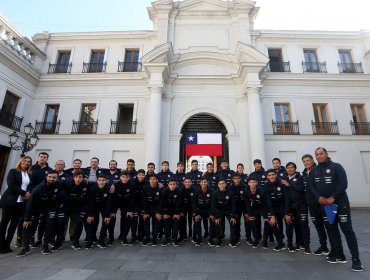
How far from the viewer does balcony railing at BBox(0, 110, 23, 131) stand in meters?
12.4

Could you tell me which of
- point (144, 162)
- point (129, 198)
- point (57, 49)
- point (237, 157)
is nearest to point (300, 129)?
point (237, 157)

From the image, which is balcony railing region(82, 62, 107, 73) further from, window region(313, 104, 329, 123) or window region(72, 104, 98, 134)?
window region(313, 104, 329, 123)

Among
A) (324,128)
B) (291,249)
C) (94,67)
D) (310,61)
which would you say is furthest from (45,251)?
(310,61)

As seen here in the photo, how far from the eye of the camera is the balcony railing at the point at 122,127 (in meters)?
13.9

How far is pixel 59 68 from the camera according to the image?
1576 centimetres

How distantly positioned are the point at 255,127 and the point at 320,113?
5.28 m

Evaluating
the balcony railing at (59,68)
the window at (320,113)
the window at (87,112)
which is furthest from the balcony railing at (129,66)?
the window at (320,113)

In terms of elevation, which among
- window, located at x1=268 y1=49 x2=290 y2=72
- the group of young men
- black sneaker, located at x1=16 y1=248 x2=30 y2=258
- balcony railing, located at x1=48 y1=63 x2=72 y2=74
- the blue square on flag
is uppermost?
window, located at x1=268 y1=49 x2=290 y2=72

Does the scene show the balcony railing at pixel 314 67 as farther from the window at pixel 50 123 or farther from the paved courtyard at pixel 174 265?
the window at pixel 50 123

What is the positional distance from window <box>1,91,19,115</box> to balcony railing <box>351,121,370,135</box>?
21414 mm

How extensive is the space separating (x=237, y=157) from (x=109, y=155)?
7.89 m

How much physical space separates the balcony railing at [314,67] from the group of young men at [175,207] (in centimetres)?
1226

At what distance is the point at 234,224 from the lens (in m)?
5.43

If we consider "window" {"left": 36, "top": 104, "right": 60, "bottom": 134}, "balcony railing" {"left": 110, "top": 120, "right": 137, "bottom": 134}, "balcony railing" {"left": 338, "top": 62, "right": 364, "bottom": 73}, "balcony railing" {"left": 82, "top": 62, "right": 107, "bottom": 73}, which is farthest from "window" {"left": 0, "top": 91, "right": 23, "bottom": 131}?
"balcony railing" {"left": 338, "top": 62, "right": 364, "bottom": 73}
